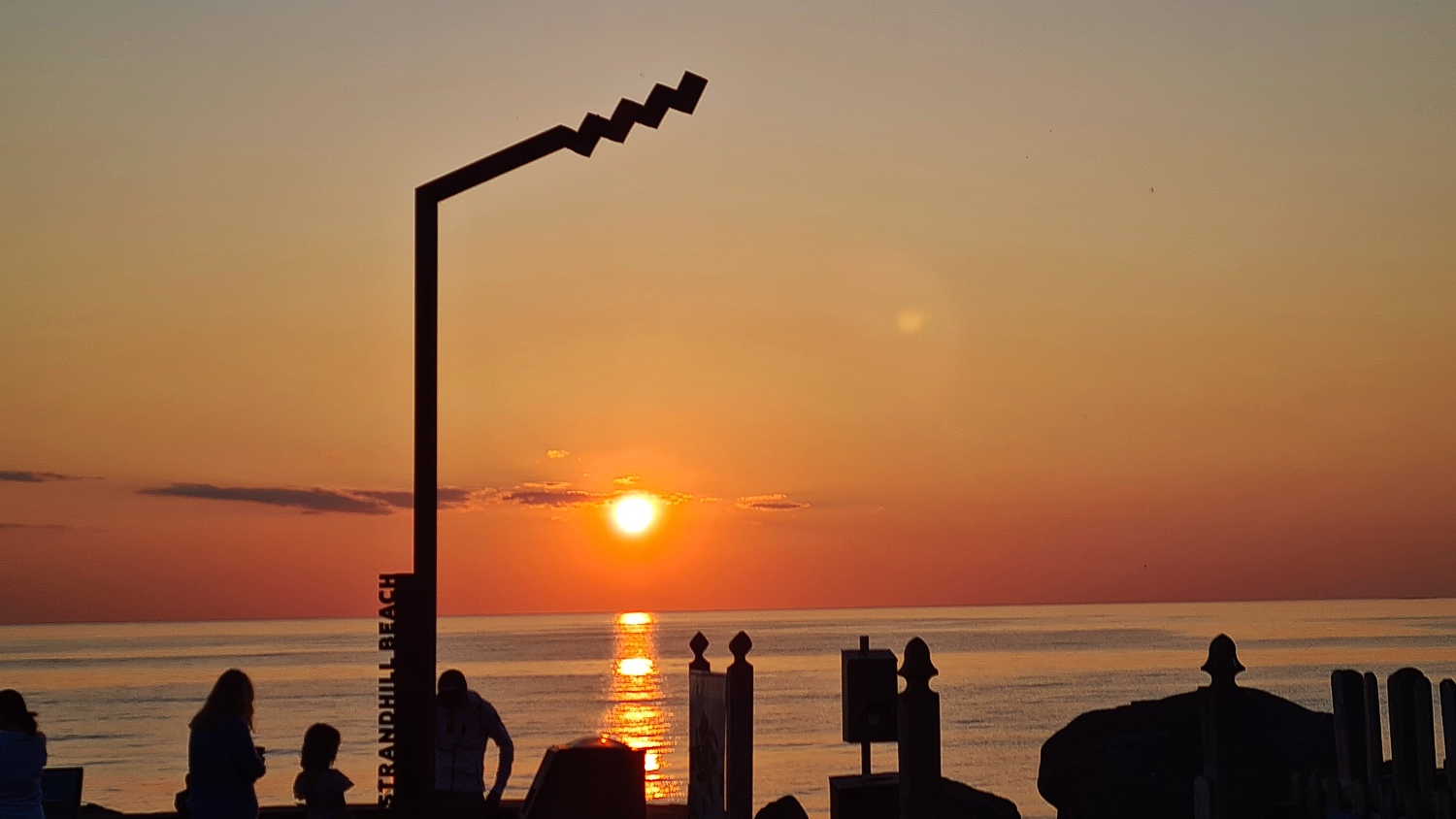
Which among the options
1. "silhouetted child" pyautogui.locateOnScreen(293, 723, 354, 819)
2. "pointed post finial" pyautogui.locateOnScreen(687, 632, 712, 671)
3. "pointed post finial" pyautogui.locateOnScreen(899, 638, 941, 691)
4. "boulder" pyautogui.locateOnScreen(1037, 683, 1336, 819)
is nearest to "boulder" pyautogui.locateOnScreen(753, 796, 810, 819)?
"pointed post finial" pyautogui.locateOnScreen(687, 632, 712, 671)

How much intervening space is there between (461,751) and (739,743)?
4034 millimetres

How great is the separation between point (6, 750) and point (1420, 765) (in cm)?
1065

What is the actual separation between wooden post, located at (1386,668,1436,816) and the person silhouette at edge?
23.2 ft

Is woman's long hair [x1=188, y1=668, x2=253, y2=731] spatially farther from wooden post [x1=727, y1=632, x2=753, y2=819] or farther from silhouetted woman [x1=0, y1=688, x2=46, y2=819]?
wooden post [x1=727, y1=632, x2=753, y2=819]

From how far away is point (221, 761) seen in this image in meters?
9.19

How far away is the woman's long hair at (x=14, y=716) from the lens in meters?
10.6

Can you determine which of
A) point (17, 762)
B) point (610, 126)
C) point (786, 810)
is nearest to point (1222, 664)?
point (610, 126)

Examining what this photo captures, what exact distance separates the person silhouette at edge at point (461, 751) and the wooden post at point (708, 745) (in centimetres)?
305

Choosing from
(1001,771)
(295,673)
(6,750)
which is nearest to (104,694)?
(295,673)

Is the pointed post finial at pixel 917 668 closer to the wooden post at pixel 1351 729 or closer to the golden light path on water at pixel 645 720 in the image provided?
the wooden post at pixel 1351 729

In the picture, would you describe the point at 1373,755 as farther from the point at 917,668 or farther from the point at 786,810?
the point at 786,810

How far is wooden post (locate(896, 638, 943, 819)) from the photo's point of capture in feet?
37.8

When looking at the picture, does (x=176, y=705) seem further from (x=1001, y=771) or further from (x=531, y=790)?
(x=531, y=790)

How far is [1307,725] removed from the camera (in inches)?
1049
